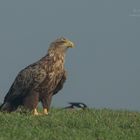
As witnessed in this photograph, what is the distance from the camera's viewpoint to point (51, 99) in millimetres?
17703

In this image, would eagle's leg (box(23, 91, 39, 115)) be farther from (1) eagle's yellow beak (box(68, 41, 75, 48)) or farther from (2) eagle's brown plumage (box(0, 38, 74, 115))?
(1) eagle's yellow beak (box(68, 41, 75, 48))

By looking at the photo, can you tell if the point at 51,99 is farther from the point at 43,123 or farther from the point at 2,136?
the point at 2,136

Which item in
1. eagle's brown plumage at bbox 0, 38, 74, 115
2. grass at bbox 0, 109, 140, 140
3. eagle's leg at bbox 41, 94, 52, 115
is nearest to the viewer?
grass at bbox 0, 109, 140, 140

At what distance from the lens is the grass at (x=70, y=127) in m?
13.3

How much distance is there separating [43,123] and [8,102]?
141 inches

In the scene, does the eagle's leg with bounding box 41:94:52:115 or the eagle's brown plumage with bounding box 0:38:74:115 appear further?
the eagle's leg with bounding box 41:94:52:115

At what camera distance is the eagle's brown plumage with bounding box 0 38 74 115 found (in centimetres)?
1742

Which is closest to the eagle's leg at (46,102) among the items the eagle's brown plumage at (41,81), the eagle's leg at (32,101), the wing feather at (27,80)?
the eagle's brown plumage at (41,81)

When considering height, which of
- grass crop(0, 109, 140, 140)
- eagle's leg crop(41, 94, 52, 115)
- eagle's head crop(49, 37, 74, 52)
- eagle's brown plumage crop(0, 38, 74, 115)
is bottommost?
grass crop(0, 109, 140, 140)

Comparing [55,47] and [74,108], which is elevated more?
[55,47]

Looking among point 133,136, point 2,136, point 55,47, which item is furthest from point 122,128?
point 55,47

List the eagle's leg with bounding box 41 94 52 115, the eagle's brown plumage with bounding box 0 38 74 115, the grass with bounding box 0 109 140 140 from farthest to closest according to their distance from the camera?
the eagle's leg with bounding box 41 94 52 115 → the eagle's brown plumage with bounding box 0 38 74 115 → the grass with bounding box 0 109 140 140

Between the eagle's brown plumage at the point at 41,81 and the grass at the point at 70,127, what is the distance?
3.57ft

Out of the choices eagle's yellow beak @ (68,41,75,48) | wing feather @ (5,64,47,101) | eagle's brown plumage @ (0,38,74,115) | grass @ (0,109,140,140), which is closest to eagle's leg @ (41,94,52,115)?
eagle's brown plumage @ (0,38,74,115)
